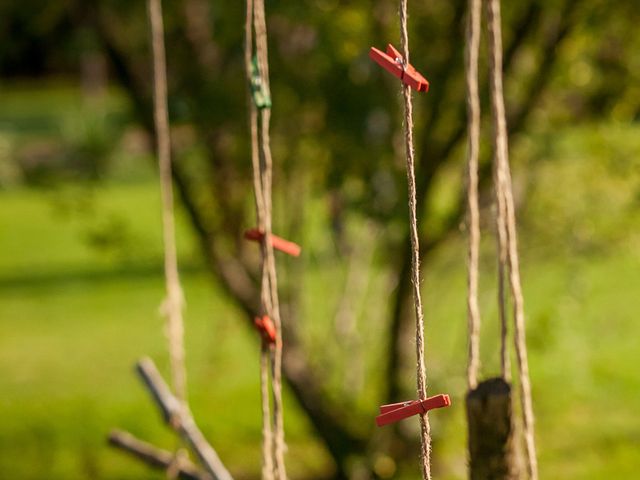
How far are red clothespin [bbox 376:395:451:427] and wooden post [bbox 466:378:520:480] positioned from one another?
5.5 inches

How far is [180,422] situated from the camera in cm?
238

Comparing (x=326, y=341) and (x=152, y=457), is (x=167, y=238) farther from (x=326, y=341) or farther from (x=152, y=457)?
(x=326, y=341)

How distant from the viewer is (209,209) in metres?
5.24

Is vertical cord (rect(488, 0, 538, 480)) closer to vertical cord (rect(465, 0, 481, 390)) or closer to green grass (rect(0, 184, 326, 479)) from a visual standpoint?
vertical cord (rect(465, 0, 481, 390))

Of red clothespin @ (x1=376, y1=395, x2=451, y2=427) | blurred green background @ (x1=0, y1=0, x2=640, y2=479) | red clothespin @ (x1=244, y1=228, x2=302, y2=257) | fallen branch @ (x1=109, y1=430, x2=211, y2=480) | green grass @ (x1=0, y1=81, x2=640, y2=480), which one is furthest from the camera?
green grass @ (x1=0, y1=81, x2=640, y2=480)

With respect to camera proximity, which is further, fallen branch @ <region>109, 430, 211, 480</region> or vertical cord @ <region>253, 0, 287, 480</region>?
fallen branch @ <region>109, 430, 211, 480</region>

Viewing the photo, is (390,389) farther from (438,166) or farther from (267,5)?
(267,5)

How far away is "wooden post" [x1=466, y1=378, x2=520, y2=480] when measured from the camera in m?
1.65

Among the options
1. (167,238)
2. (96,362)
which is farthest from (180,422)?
(96,362)

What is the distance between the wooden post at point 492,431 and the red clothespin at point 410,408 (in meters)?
0.14

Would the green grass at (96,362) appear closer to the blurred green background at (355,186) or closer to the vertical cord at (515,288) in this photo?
the blurred green background at (355,186)

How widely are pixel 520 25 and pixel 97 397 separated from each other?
454cm

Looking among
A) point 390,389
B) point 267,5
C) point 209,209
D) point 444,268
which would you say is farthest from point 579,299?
point 267,5

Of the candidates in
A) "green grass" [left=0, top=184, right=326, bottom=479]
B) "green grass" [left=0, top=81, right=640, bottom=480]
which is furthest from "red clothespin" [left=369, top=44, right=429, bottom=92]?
"green grass" [left=0, top=184, right=326, bottom=479]
